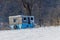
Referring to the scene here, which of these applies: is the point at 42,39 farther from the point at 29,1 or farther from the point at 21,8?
the point at 21,8

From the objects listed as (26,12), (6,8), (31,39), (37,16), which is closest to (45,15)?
(37,16)

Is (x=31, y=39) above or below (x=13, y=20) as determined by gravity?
above

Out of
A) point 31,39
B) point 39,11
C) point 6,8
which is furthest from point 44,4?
point 31,39

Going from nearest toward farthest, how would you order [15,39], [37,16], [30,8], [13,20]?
1. [15,39]
2. [13,20]
3. [30,8]
4. [37,16]

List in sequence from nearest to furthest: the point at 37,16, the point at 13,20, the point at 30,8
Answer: the point at 13,20 < the point at 30,8 < the point at 37,16

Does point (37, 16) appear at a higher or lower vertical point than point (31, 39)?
lower

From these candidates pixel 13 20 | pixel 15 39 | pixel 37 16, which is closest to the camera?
pixel 15 39

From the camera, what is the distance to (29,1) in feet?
60.7

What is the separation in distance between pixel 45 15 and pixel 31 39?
646 inches

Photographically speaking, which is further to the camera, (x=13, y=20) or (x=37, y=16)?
(x=37, y=16)

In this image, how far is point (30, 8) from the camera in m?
18.2

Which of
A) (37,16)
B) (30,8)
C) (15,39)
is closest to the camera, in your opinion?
(15,39)

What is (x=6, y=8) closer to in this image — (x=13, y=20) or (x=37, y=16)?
(x=37, y=16)

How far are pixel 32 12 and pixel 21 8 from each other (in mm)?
1317
